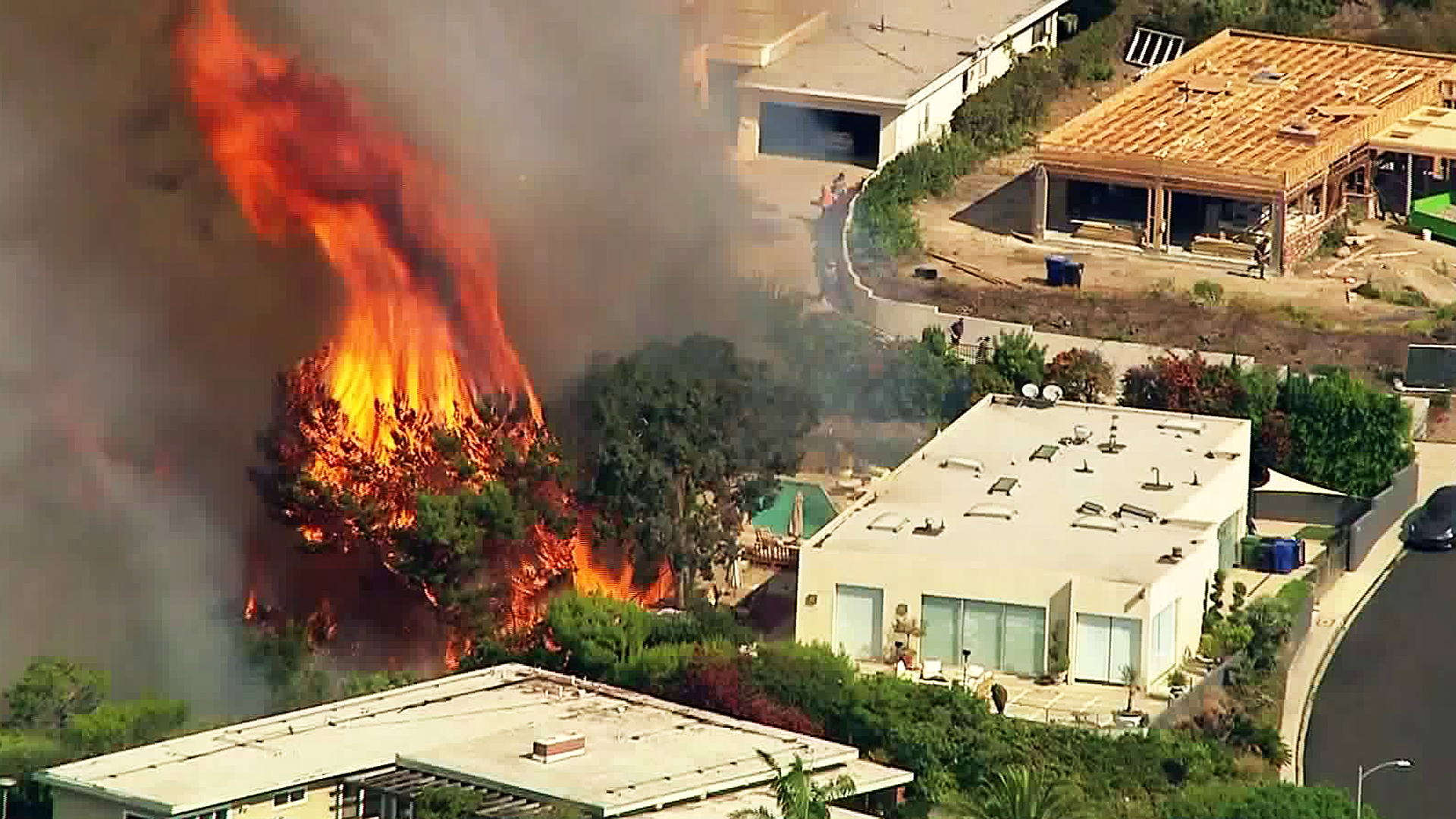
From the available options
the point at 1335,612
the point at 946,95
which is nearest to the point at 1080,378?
the point at 1335,612

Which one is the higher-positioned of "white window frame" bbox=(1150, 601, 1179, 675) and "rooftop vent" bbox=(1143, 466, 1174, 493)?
"rooftop vent" bbox=(1143, 466, 1174, 493)

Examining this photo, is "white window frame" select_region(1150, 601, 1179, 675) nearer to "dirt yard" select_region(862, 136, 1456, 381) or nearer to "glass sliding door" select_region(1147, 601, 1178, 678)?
"glass sliding door" select_region(1147, 601, 1178, 678)

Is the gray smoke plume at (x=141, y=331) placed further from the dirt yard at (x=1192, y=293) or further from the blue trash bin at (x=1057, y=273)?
the blue trash bin at (x=1057, y=273)

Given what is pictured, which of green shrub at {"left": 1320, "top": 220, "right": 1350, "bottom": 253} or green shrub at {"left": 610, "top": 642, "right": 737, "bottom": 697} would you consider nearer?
green shrub at {"left": 610, "top": 642, "right": 737, "bottom": 697}

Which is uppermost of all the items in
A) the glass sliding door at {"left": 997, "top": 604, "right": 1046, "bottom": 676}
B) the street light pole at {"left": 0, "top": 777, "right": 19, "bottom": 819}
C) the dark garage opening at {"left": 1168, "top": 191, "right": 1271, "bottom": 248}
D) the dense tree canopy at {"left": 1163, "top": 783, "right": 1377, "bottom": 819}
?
the dark garage opening at {"left": 1168, "top": 191, "right": 1271, "bottom": 248}

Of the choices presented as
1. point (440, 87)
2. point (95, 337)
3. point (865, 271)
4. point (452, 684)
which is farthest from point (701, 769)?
point (865, 271)

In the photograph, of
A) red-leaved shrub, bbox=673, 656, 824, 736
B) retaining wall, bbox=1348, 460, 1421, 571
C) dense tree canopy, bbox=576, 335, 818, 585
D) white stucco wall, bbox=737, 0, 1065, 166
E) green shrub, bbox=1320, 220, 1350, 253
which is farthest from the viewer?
white stucco wall, bbox=737, 0, 1065, 166

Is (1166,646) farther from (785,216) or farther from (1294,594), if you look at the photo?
(785,216)

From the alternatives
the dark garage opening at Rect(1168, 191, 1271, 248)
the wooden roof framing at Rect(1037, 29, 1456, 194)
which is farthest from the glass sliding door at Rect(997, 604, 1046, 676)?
the dark garage opening at Rect(1168, 191, 1271, 248)
